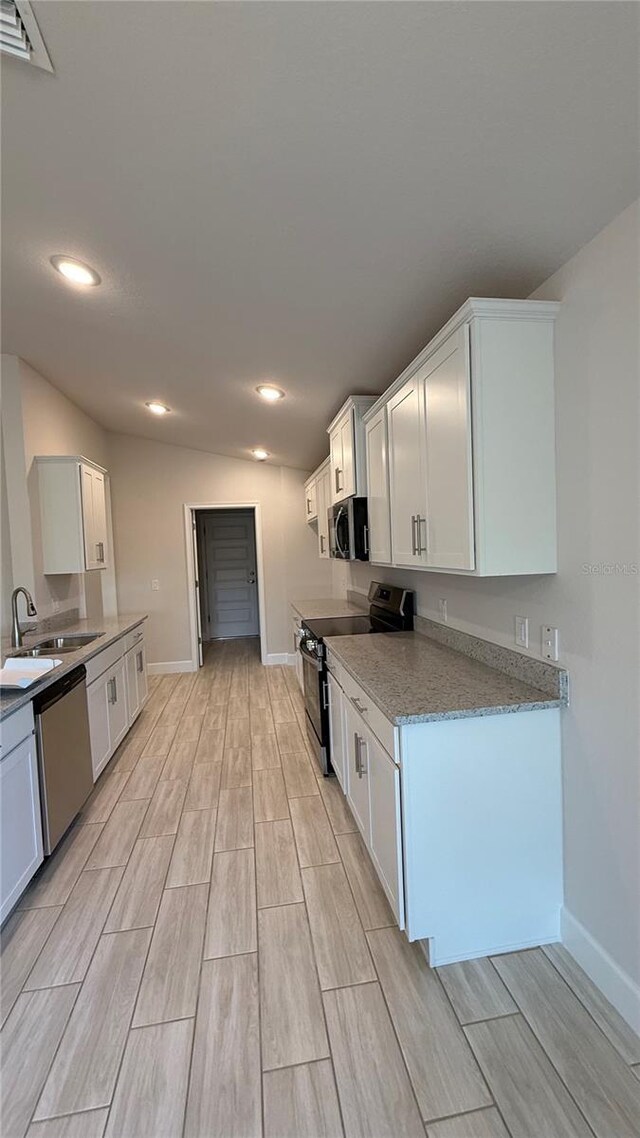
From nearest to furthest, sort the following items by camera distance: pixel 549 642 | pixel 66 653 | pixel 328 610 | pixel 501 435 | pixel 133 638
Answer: pixel 501 435 < pixel 549 642 < pixel 66 653 < pixel 133 638 < pixel 328 610

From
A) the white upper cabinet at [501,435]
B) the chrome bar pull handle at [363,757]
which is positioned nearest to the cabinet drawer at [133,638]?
the chrome bar pull handle at [363,757]

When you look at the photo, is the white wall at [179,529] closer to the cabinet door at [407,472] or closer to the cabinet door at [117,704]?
the cabinet door at [117,704]

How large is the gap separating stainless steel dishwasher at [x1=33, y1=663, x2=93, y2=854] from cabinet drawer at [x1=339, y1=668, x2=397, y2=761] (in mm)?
1431

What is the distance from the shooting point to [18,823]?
1970mm

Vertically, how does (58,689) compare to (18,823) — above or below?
above

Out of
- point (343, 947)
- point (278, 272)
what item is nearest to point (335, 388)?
point (278, 272)

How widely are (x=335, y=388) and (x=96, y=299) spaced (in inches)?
56.4

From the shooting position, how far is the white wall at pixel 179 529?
5734mm

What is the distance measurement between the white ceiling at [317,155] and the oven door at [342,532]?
116 cm

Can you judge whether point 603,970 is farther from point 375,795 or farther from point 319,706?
point 319,706

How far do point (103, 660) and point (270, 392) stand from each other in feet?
7.10

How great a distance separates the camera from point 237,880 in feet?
6.97

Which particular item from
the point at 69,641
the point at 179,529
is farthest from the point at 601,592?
the point at 179,529

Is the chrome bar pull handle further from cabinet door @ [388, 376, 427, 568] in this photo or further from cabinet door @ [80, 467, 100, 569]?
cabinet door @ [80, 467, 100, 569]
